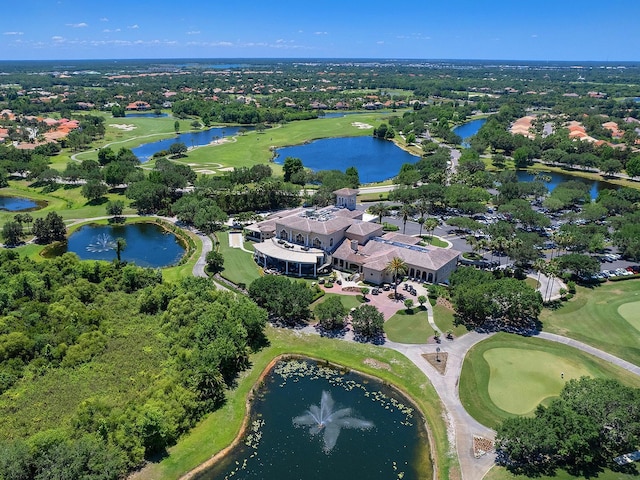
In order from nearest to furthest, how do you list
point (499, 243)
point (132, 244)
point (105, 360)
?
point (105, 360), point (499, 243), point (132, 244)

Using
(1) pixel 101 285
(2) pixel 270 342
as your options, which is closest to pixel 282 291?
(2) pixel 270 342

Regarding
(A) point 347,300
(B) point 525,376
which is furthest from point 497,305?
(A) point 347,300

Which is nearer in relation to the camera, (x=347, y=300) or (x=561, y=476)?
(x=561, y=476)

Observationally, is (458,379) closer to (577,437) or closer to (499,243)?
(577,437)

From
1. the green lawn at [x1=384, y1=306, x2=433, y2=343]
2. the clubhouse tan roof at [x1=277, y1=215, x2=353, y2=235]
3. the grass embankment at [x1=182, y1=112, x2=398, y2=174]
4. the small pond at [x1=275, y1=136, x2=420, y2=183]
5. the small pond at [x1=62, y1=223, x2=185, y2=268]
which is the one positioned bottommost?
the small pond at [x1=275, y1=136, x2=420, y2=183]

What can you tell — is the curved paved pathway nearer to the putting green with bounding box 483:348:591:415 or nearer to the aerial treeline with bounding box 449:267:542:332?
the aerial treeline with bounding box 449:267:542:332

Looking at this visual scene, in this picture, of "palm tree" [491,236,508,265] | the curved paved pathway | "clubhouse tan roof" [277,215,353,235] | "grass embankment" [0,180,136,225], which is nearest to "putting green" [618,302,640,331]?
the curved paved pathway
